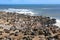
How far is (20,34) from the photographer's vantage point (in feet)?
44.1

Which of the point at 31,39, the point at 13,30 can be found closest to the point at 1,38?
the point at 31,39

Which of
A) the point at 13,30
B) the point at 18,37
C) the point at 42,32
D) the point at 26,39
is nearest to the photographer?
the point at 26,39

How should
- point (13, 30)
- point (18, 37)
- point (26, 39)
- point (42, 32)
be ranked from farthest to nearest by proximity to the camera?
point (13, 30) → point (42, 32) → point (18, 37) → point (26, 39)

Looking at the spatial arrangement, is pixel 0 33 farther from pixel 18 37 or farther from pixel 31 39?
pixel 31 39

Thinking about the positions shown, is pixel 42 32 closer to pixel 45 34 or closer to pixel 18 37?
pixel 45 34

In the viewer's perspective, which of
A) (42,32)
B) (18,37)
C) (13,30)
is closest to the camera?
(18,37)

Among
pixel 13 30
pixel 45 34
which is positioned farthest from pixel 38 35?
pixel 13 30

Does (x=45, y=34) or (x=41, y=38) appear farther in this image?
(x=45, y=34)

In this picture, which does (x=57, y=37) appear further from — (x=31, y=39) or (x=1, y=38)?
(x=1, y=38)

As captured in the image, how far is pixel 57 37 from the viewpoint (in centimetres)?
1205

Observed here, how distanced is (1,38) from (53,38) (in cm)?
287

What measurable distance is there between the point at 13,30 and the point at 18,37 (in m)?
1.97

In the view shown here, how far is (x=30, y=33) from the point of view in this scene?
13.4 meters

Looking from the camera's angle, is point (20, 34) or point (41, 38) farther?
point (20, 34)
